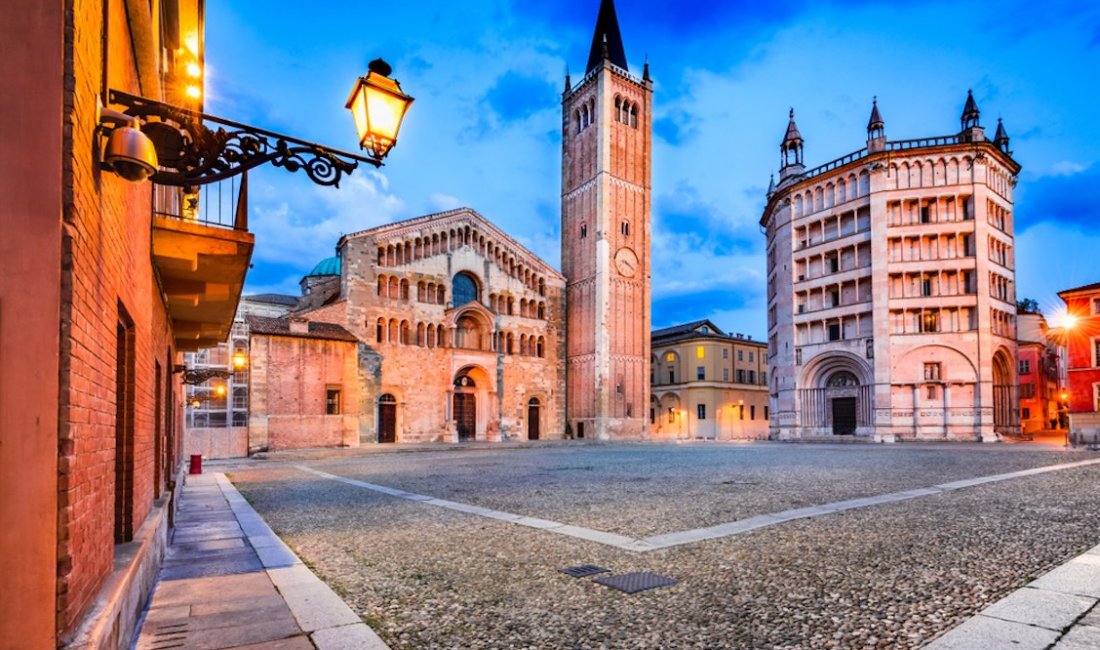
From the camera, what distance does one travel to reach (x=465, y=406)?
1668 inches

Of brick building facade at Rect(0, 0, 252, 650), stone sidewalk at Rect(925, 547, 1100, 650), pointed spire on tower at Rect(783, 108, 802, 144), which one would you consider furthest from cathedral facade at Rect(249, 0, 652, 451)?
stone sidewalk at Rect(925, 547, 1100, 650)

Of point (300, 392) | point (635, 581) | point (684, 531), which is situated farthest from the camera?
point (300, 392)

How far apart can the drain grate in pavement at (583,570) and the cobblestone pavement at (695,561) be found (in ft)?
0.51

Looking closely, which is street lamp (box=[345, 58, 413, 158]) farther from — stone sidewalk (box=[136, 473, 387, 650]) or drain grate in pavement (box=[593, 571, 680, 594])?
drain grate in pavement (box=[593, 571, 680, 594])

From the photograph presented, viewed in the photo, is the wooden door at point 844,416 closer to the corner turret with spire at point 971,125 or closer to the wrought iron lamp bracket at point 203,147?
the corner turret with spire at point 971,125

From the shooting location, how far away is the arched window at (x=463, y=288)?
4203 centimetres

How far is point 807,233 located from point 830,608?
4691 centimetres

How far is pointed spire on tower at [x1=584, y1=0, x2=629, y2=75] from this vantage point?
51781 mm

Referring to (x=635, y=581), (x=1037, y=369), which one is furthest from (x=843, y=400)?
(x=635, y=581)

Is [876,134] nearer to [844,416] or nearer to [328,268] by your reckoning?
[844,416]

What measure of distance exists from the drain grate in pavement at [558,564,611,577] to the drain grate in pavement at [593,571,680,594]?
22 centimetres

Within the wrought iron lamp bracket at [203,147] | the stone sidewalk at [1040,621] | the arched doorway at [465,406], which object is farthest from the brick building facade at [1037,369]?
the wrought iron lamp bracket at [203,147]

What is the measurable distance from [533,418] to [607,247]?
14.6 m

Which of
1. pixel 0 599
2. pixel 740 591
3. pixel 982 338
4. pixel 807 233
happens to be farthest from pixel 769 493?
pixel 807 233
